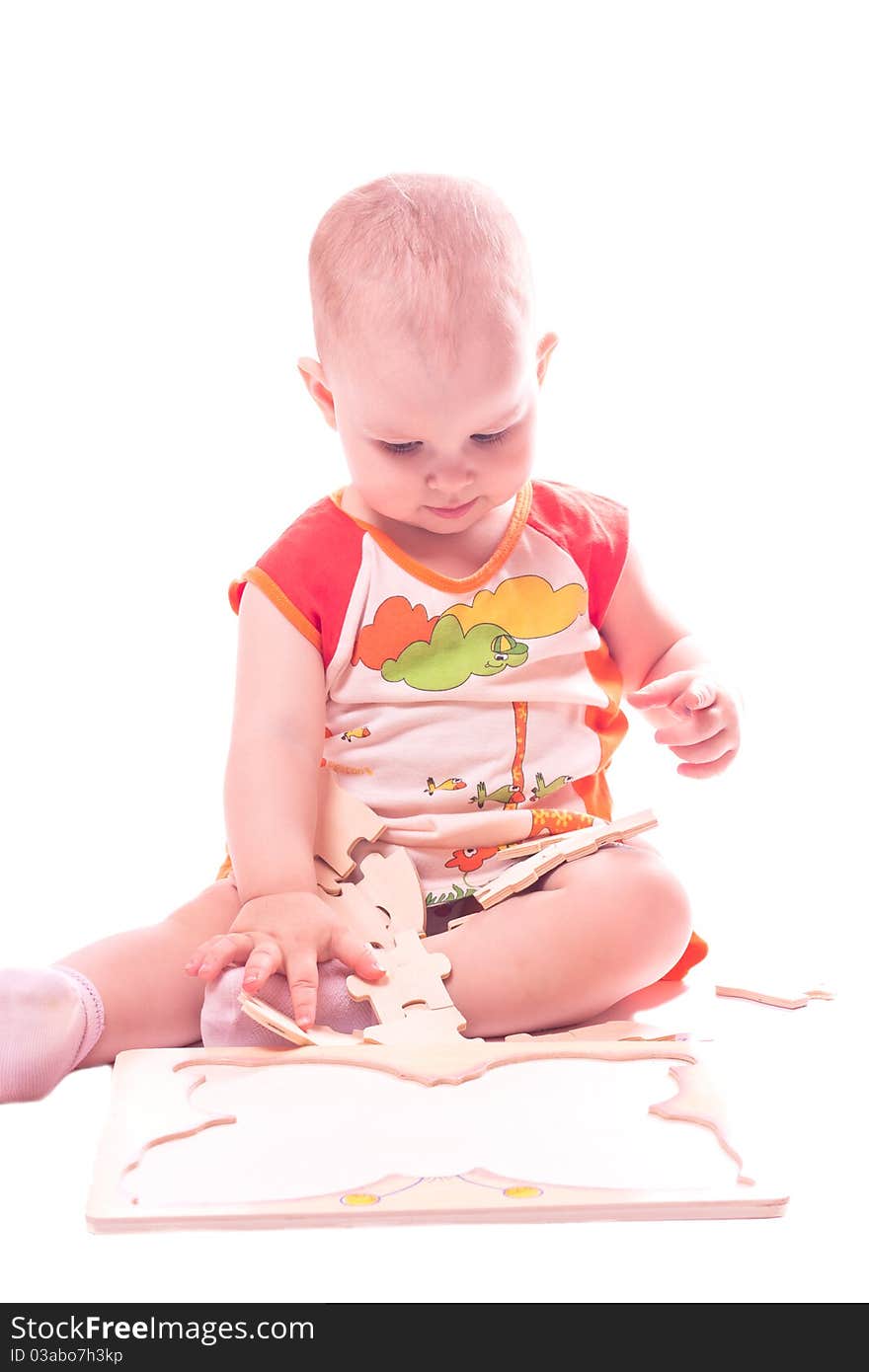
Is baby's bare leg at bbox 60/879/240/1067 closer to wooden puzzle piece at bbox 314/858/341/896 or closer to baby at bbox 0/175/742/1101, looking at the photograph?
baby at bbox 0/175/742/1101

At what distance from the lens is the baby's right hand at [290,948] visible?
1288 millimetres

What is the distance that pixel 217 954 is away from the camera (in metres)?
1.30

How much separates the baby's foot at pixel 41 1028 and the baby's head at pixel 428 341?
1.66 feet

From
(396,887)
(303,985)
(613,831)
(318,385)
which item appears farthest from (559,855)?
(318,385)

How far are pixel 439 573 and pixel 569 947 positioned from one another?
0.38 m

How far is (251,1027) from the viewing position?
130cm

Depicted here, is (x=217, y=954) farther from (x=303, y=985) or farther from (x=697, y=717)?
(x=697, y=717)

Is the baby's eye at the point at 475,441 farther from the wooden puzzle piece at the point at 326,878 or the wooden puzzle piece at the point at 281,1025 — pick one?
the wooden puzzle piece at the point at 281,1025

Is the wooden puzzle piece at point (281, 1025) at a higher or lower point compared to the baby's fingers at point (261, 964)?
lower

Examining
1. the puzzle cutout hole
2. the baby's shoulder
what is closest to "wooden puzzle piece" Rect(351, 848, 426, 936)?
the puzzle cutout hole

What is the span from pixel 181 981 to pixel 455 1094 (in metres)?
0.31

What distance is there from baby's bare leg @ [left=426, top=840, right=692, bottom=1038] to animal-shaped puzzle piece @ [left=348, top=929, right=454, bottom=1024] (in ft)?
0.04

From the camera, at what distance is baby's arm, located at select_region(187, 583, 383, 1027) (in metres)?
1.31

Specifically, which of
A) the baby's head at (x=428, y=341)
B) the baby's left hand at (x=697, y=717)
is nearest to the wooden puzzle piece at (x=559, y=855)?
the baby's left hand at (x=697, y=717)
